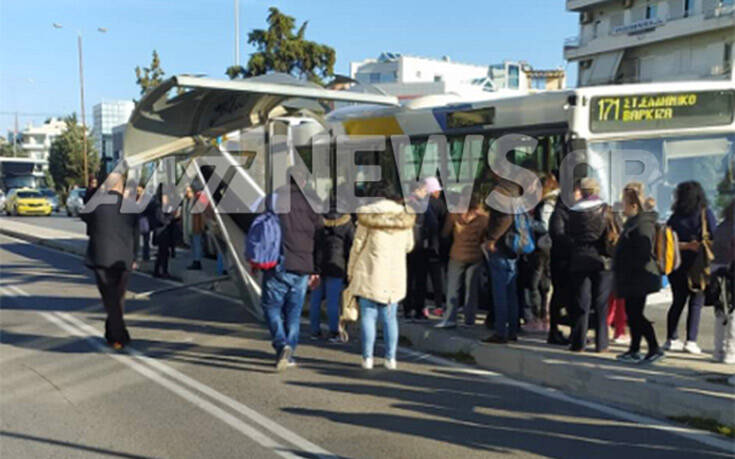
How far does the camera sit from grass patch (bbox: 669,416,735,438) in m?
5.76

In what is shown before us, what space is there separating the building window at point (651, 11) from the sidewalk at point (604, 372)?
50165 mm

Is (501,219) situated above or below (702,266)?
above

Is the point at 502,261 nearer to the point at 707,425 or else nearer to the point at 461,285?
the point at 461,285

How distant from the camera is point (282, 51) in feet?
121

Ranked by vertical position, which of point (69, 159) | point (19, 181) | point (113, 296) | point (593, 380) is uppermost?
point (69, 159)

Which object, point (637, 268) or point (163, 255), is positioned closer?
point (637, 268)

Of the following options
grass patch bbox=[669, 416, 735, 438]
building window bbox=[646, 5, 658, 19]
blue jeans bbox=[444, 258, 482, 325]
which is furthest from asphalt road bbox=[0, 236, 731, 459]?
building window bbox=[646, 5, 658, 19]

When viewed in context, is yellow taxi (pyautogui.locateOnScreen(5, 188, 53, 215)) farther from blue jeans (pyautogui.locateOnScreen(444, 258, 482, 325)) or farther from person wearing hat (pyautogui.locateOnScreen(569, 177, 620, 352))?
person wearing hat (pyautogui.locateOnScreen(569, 177, 620, 352))

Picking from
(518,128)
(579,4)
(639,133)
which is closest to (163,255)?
(518,128)

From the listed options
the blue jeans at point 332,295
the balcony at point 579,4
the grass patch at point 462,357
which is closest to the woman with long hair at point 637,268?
the grass patch at point 462,357

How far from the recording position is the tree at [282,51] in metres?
36.8

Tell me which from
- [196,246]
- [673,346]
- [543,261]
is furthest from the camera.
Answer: [196,246]

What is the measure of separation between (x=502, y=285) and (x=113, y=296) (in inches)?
168

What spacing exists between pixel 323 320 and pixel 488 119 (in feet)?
11.4
